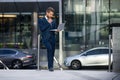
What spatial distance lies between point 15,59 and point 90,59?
211 inches

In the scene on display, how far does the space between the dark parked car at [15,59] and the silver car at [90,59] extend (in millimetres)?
2766

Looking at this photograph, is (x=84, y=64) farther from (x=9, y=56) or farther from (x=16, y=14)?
(x=16, y=14)

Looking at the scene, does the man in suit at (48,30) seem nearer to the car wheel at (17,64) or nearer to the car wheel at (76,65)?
the car wheel at (76,65)

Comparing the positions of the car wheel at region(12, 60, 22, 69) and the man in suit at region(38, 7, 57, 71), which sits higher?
the man in suit at region(38, 7, 57, 71)

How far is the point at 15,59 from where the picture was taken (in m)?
32.5

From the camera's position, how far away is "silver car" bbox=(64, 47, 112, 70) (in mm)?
30359

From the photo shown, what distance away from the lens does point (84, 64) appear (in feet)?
103

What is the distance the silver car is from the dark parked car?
9.08 ft

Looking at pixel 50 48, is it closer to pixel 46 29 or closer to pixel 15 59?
pixel 46 29

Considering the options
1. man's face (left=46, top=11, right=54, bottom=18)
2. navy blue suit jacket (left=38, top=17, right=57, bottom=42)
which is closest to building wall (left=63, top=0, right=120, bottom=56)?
navy blue suit jacket (left=38, top=17, right=57, bottom=42)

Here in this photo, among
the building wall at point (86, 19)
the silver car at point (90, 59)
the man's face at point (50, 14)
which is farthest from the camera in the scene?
the building wall at point (86, 19)

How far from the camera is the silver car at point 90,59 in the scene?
30.4 meters

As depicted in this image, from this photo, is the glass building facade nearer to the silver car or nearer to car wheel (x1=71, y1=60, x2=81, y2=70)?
Result: the silver car

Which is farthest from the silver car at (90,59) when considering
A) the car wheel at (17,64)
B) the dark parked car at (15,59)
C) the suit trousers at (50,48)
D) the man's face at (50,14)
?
the man's face at (50,14)
